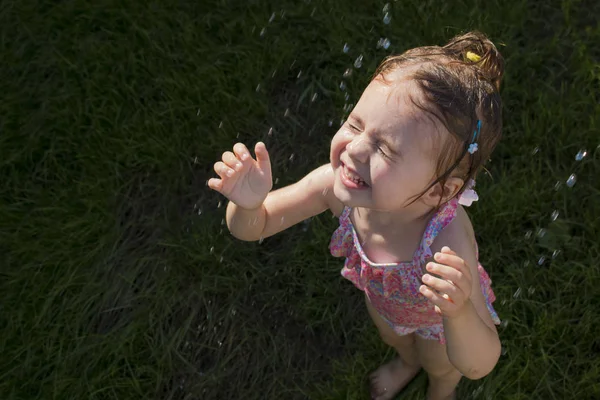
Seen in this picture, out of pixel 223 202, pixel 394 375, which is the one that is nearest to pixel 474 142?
pixel 394 375

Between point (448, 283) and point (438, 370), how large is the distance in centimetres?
77

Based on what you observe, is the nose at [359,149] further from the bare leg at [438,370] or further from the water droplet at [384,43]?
the water droplet at [384,43]

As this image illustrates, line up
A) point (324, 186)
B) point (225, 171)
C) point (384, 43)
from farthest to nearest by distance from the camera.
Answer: point (384, 43)
point (324, 186)
point (225, 171)

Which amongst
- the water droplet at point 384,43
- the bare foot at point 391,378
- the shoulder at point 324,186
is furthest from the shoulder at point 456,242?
the water droplet at point 384,43

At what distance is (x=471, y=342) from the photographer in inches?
70.3

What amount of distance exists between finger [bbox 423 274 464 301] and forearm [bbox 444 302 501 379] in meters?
0.10

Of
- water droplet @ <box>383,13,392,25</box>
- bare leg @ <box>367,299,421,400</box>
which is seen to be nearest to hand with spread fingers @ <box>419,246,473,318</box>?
bare leg @ <box>367,299,421,400</box>

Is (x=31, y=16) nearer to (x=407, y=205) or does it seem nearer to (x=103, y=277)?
(x=103, y=277)

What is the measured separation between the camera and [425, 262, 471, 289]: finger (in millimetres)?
1644

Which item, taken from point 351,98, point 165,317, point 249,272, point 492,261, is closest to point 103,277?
point 165,317

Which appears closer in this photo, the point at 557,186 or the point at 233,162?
the point at 233,162

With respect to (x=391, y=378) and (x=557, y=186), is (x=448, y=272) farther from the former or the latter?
(x=557, y=186)

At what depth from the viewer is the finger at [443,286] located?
1.64 meters

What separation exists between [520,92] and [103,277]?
5.91 feet
